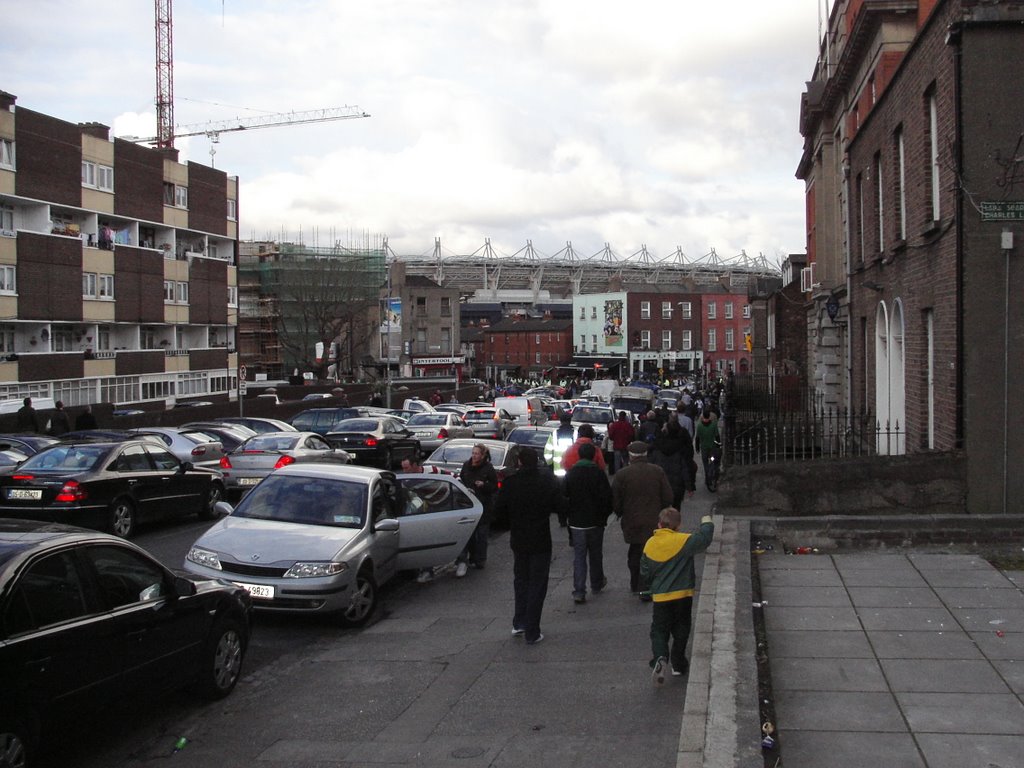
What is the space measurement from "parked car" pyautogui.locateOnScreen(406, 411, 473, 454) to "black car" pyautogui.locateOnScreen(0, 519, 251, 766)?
22288 mm

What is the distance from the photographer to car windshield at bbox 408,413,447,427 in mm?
31969

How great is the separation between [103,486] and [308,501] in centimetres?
519

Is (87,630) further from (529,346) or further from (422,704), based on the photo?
(529,346)

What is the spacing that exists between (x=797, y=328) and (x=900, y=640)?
32883mm

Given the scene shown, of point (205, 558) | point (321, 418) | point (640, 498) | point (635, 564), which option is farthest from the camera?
point (321, 418)

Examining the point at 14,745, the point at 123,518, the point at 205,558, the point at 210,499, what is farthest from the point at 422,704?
the point at 210,499

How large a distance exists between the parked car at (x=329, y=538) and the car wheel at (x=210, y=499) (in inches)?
236

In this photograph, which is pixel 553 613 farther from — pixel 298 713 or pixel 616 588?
pixel 298 713

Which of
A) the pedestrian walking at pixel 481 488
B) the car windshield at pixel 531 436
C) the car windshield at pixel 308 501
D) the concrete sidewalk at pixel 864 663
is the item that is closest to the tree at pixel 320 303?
the car windshield at pixel 531 436

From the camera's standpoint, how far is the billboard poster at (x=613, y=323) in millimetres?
104875

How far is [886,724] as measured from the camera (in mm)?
6375

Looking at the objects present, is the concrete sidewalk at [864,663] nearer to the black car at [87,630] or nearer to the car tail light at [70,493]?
the black car at [87,630]

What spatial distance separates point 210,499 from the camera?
685 inches

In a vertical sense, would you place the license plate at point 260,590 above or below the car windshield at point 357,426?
below
